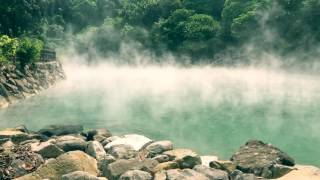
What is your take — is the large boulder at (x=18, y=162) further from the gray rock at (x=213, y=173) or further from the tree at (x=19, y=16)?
→ the tree at (x=19, y=16)

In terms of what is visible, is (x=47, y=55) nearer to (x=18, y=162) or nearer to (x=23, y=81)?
(x=23, y=81)

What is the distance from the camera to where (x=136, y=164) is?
15.5 m

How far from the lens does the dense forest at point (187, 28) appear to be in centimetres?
6569

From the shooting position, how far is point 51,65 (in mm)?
54625

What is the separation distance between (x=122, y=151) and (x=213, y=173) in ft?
14.5

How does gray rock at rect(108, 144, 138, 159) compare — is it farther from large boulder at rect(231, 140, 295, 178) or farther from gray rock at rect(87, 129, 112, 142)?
large boulder at rect(231, 140, 295, 178)

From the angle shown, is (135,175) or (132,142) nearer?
(135,175)

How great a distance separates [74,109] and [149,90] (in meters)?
13.4

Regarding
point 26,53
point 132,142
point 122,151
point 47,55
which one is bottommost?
point 132,142

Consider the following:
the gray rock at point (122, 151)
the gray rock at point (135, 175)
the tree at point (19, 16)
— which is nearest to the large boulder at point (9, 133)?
the gray rock at point (122, 151)

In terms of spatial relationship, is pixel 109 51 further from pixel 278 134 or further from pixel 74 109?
pixel 278 134

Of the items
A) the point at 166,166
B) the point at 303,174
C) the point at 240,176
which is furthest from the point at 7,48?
the point at 303,174

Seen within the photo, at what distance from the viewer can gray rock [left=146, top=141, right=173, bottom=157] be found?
18344mm

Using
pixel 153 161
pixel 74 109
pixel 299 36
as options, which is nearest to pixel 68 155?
pixel 153 161
